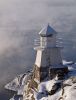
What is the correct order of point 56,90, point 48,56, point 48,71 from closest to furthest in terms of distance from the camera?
1. point 56,90
2. point 48,71
3. point 48,56

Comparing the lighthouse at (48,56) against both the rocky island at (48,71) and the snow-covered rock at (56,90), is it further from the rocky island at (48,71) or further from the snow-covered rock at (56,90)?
the snow-covered rock at (56,90)

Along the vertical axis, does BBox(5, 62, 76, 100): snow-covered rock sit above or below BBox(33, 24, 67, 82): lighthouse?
below

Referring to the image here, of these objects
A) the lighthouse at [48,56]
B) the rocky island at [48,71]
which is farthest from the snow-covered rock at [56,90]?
the lighthouse at [48,56]

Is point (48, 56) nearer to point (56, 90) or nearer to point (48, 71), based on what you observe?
point (48, 71)

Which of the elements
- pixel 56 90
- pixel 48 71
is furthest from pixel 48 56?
pixel 56 90

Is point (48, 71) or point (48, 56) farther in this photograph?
point (48, 56)

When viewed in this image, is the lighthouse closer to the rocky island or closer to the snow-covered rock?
the rocky island

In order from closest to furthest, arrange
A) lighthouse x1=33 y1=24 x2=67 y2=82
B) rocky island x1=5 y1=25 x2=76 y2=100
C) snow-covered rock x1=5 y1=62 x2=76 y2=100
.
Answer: snow-covered rock x1=5 y1=62 x2=76 y2=100, rocky island x1=5 y1=25 x2=76 y2=100, lighthouse x1=33 y1=24 x2=67 y2=82

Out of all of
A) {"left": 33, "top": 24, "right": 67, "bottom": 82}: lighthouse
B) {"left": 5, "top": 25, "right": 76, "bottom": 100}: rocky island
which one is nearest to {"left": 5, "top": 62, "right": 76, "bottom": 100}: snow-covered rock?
{"left": 5, "top": 25, "right": 76, "bottom": 100}: rocky island
